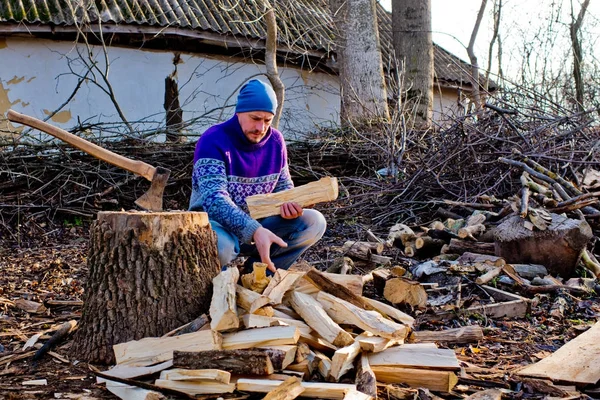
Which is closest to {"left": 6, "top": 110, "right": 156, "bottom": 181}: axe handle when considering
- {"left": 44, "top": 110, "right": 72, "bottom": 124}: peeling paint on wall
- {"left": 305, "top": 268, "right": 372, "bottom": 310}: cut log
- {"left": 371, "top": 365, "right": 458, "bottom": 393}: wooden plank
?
{"left": 305, "top": 268, "right": 372, "bottom": 310}: cut log

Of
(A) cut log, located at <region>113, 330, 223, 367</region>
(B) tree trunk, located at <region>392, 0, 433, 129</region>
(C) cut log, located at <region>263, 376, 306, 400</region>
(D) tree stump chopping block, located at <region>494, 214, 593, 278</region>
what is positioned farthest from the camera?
(B) tree trunk, located at <region>392, 0, 433, 129</region>

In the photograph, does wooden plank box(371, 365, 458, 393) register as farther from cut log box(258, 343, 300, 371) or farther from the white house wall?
the white house wall

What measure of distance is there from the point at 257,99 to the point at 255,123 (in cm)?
14

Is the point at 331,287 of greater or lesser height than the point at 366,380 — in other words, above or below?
above

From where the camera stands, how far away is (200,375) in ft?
7.45

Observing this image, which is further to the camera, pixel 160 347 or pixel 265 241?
pixel 265 241

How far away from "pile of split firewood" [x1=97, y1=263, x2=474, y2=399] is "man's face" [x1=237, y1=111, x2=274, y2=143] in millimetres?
878

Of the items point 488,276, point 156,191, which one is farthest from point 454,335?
point 156,191

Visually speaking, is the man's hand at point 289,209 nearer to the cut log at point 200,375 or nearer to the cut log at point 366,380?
the cut log at point 366,380

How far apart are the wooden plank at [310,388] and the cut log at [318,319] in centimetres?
29

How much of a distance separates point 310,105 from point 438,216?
6.94m

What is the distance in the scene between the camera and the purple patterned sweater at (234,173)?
125 inches

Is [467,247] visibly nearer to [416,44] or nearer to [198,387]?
[198,387]

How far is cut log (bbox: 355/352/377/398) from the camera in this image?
221cm
